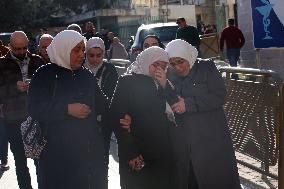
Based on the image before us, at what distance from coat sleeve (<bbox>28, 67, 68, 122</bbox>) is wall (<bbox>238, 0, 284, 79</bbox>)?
693 cm

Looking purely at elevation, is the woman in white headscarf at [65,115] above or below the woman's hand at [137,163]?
above

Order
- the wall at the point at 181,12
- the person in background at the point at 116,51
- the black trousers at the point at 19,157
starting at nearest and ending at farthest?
1. the black trousers at the point at 19,157
2. the person in background at the point at 116,51
3. the wall at the point at 181,12

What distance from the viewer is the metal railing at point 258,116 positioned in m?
5.23

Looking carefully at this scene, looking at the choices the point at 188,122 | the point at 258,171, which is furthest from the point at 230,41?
the point at 188,122

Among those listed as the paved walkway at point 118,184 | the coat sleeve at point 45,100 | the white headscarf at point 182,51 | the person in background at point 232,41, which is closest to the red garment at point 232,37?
the person in background at point 232,41

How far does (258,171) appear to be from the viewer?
5941mm

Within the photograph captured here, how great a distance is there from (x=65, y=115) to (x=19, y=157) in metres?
2.29

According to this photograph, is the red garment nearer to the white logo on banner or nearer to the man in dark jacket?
the white logo on banner

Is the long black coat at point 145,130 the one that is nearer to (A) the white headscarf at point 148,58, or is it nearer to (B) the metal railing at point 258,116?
(A) the white headscarf at point 148,58

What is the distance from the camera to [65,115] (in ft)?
12.6

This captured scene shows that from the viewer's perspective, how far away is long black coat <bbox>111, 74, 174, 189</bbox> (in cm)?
399

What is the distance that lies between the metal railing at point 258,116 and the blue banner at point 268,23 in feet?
10.5

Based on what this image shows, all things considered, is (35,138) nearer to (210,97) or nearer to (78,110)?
(78,110)

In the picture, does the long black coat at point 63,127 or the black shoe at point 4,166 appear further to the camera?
the black shoe at point 4,166
